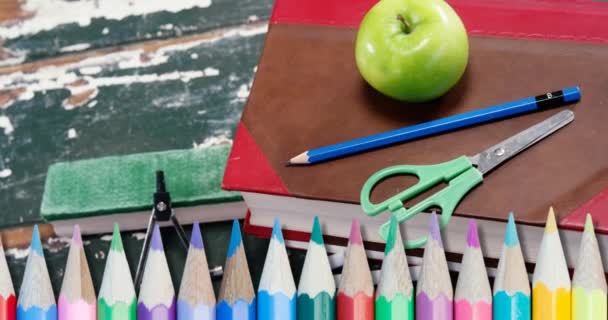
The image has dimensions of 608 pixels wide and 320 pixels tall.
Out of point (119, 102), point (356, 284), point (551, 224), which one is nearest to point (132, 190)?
point (119, 102)

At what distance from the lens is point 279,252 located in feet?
1.99

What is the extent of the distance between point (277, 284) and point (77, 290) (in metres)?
0.13

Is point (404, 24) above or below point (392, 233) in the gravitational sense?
above

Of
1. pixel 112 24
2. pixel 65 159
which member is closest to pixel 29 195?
pixel 65 159

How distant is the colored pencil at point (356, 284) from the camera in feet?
1.95

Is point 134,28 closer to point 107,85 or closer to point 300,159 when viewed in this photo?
point 107,85

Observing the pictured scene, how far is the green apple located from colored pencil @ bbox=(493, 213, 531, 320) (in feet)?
0.32

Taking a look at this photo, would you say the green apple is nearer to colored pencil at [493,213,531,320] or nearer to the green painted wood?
colored pencil at [493,213,531,320]

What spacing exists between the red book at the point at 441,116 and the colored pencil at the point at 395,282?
1.3 inches

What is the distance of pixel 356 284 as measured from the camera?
0.60 m

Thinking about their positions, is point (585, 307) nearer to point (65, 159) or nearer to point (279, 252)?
point (279, 252)

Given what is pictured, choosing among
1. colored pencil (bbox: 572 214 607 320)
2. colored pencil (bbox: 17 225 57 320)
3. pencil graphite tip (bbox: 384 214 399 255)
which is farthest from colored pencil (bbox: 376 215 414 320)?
colored pencil (bbox: 17 225 57 320)

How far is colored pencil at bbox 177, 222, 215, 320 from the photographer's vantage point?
0.60 meters

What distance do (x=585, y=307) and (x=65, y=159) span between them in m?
0.41
